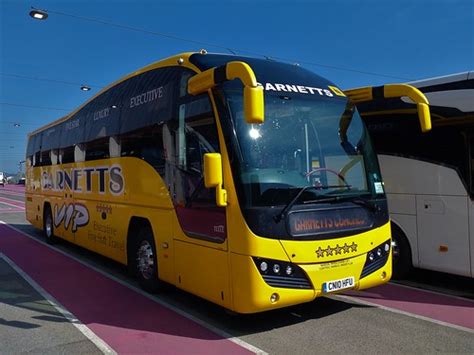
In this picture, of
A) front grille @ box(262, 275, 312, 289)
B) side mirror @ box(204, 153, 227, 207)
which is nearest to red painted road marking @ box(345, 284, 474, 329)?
front grille @ box(262, 275, 312, 289)

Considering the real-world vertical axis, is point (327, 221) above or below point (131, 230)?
above

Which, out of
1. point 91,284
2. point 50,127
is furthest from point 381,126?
point 50,127

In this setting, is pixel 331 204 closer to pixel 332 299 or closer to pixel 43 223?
pixel 332 299

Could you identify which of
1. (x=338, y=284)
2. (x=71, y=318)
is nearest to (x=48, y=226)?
(x=71, y=318)

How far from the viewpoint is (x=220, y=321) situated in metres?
5.50

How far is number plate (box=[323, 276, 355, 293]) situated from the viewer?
4.97 metres

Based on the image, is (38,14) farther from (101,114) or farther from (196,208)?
(196,208)

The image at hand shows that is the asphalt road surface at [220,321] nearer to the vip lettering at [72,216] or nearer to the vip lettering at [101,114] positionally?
the vip lettering at [72,216]

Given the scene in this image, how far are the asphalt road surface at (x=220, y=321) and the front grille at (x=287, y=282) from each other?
56 centimetres

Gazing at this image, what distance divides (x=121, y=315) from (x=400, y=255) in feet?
14.3

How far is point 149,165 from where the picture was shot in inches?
265

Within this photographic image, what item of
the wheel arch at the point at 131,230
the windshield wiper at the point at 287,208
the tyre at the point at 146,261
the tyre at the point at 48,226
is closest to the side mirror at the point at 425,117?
the windshield wiper at the point at 287,208

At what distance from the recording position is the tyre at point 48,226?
12156 millimetres

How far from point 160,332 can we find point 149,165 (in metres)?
2.48
